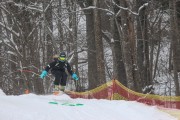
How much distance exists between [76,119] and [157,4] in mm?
18220

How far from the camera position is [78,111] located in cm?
1102

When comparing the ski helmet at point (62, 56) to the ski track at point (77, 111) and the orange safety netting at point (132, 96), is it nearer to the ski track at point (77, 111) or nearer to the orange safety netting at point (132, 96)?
the orange safety netting at point (132, 96)

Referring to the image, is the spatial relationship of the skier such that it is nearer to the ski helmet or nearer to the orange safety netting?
the ski helmet

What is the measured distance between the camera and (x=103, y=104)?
12.6m

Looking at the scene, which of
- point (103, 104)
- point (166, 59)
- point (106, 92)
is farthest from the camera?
point (166, 59)

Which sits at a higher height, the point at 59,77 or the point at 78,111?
the point at 59,77

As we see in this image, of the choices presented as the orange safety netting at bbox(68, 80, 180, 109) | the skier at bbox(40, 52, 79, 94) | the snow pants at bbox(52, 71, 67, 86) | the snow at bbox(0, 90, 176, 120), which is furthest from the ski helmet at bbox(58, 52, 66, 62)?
the snow at bbox(0, 90, 176, 120)

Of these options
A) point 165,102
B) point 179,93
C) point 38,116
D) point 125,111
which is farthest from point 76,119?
point 179,93

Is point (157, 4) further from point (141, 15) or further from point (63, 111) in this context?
point (63, 111)

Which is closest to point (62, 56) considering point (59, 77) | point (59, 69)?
point (59, 69)

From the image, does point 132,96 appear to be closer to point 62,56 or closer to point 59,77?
point 59,77

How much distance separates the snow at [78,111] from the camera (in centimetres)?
959

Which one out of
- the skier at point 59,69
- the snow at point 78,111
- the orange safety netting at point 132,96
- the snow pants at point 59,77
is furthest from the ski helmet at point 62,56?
the snow at point 78,111

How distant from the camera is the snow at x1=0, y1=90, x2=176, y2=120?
378 inches
